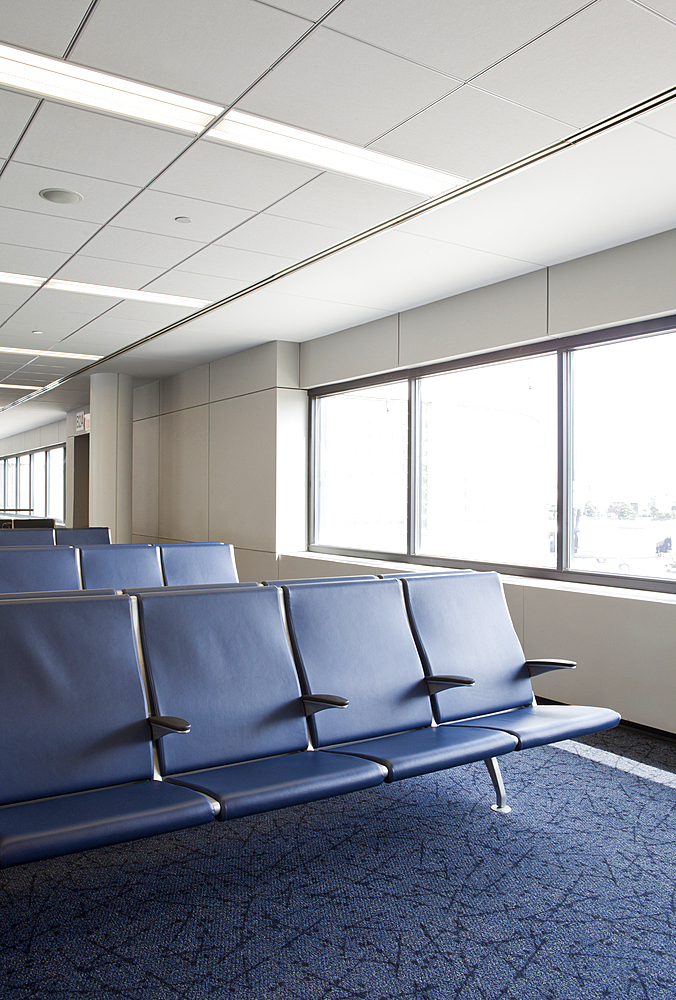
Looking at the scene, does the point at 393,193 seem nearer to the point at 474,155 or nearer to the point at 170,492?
the point at 474,155

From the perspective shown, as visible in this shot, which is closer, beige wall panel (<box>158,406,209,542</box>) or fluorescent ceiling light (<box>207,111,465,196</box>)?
fluorescent ceiling light (<box>207,111,465,196</box>)

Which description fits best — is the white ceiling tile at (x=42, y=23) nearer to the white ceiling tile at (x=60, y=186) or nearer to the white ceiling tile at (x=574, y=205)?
the white ceiling tile at (x=60, y=186)

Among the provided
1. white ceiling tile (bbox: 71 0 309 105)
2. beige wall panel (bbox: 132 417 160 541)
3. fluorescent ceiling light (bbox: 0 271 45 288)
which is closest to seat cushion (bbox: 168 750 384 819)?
white ceiling tile (bbox: 71 0 309 105)

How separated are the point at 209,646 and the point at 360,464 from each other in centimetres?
483

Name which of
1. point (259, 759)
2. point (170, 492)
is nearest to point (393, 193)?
point (259, 759)

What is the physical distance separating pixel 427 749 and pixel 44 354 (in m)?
7.51

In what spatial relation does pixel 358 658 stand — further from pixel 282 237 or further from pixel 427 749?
pixel 282 237

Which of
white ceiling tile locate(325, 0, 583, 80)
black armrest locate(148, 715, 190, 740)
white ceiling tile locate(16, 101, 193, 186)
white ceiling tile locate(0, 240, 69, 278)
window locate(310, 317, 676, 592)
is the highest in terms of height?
white ceiling tile locate(0, 240, 69, 278)

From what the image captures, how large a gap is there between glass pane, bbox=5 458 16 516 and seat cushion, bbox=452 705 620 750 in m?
20.3

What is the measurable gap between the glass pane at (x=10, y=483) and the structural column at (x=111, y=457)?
487 inches

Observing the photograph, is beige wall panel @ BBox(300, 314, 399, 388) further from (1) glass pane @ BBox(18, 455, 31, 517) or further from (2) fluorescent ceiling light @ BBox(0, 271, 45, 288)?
(1) glass pane @ BBox(18, 455, 31, 517)

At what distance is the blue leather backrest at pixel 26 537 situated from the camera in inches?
224

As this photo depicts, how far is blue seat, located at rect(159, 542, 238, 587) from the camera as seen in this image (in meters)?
4.79

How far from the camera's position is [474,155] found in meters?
3.43
